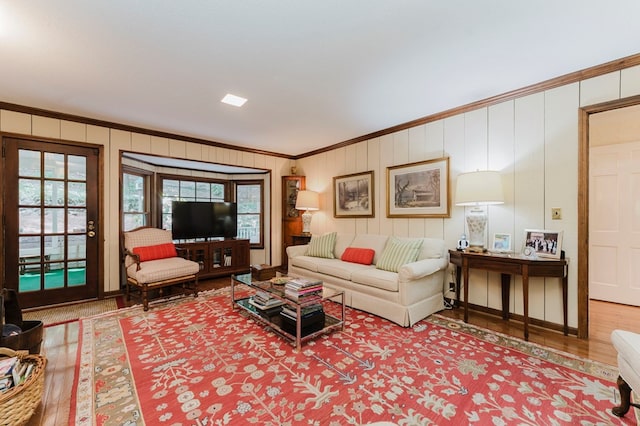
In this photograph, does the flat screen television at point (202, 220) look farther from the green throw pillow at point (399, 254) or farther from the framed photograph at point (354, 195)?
the green throw pillow at point (399, 254)

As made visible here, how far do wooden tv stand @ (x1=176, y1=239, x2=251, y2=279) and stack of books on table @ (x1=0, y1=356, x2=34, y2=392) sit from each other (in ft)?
9.63

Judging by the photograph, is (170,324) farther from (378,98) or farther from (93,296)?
(378,98)

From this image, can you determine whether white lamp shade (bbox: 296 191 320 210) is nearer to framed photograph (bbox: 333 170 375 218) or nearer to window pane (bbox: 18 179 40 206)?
framed photograph (bbox: 333 170 375 218)

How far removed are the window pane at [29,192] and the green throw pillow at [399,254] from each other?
4.32 metres

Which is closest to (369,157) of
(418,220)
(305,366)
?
(418,220)

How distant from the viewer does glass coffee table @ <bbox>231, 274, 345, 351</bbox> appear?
93.8 inches

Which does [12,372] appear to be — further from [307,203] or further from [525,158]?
[525,158]

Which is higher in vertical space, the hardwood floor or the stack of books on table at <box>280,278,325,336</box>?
the stack of books on table at <box>280,278,325,336</box>

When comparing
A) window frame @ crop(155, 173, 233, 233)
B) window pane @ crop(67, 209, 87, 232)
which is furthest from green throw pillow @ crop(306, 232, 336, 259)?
window pane @ crop(67, 209, 87, 232)

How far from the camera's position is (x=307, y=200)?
197 inches

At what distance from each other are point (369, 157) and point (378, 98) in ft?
4.58

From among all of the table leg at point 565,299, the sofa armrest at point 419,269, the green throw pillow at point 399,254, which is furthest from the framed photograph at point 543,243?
the green throw pillow at point 399,254

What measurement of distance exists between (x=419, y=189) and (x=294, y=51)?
2.39 metres

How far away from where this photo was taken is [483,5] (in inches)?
66.8
